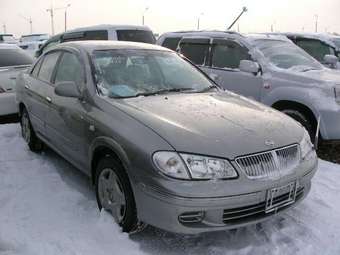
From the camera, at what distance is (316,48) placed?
10.7 meters

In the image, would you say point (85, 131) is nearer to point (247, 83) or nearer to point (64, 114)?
point (64, 114)

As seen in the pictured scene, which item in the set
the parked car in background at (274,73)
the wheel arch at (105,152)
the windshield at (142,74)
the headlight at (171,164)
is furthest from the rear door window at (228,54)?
the headlight at (171,164)

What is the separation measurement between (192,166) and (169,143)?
0.24m

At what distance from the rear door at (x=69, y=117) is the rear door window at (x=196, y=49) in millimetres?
3134

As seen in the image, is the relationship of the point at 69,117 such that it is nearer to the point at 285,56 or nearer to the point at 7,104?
the point at 7,104

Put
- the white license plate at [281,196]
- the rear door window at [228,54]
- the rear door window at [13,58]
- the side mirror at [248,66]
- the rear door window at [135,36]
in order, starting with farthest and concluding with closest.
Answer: the rear door window at [135,36]
the rear door window at [13,58]
the rear door window at [228,54]
the side mirror at [248,66]
the white license plate at [281,196]

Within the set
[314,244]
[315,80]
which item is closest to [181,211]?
[314,244]

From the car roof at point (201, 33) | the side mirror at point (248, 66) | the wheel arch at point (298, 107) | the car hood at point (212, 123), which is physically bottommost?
the wheel arch at point (298, 107)

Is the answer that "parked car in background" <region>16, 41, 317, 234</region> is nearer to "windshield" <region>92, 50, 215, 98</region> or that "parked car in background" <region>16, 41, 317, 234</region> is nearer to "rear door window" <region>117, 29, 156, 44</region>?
"windshield" <region>92, 50, 215, 98</region>

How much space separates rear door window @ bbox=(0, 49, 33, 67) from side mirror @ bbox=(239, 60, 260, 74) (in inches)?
168

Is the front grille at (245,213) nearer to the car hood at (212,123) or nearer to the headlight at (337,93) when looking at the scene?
the car hood at (212,123)

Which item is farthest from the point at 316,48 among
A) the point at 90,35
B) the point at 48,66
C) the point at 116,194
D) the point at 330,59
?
the point at 116,194

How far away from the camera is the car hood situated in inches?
128

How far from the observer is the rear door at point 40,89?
206 inches
